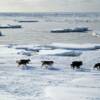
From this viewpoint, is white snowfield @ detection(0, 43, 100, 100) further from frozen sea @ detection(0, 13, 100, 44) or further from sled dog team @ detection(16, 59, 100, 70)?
frozen sea @ detection(0, 13, 100, 44)

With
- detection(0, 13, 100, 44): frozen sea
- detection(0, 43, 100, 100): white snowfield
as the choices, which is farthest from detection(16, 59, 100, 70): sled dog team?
detection(0, 13, 100, 44): frozen sea

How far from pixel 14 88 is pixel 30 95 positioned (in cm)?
128

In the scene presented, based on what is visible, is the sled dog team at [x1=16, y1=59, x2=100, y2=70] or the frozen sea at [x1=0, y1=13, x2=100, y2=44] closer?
the sled dog team at [x1=16, y1=59, x2=100, y2=70]

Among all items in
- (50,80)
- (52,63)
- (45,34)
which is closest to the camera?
(50,80)

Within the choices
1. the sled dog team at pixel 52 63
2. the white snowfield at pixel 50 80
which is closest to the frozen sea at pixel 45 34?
the white snowfield at pixel 50 80

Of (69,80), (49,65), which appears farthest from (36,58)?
(69,80)

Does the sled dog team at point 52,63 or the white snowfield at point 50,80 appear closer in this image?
the white snowfield at point 50,80

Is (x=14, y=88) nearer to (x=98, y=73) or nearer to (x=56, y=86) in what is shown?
(x=56, y=86)

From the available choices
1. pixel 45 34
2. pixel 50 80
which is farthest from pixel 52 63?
pixel 45 34

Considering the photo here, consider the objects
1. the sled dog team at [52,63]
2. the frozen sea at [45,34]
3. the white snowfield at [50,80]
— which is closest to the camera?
the white snowfield at [50,80]

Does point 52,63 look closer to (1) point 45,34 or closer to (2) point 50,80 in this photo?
(2) point 50,80

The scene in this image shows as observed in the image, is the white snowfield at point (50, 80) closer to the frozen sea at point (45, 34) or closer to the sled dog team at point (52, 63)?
the sled dog team at point (52, 63)

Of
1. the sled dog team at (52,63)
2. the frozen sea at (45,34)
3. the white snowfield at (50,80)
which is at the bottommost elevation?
the white snowfield at (50,80)

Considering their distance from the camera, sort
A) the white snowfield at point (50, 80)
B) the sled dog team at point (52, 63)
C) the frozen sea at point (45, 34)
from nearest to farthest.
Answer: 1. the white snowfield at point (50, 80)
2. the sled dog team at point (52, 63)
3. the frozen sea at point (45, 34)
